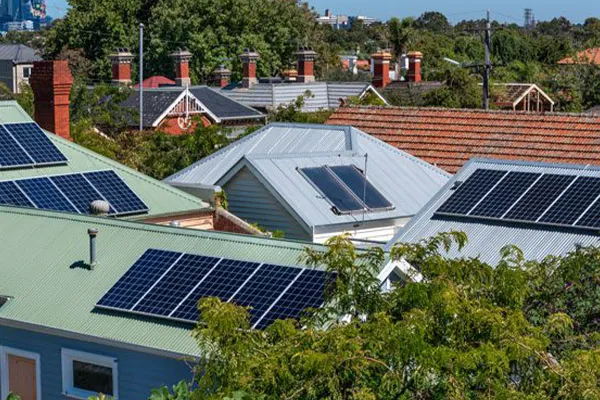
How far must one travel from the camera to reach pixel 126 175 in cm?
2530

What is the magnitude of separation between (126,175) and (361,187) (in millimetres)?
4560

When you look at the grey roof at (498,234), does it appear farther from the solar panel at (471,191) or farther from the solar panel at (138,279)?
the solar panel at (138,279)

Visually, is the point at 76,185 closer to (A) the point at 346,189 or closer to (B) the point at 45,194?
(B) the point at 45,194

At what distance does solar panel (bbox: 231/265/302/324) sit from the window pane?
7.08 ft

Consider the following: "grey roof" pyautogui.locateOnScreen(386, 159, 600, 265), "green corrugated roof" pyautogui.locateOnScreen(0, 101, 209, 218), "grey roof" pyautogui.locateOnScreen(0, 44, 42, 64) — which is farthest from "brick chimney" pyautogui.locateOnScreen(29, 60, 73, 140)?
"grey roof" pyautogui.locateOnScreen(0, 44, 42, 64)

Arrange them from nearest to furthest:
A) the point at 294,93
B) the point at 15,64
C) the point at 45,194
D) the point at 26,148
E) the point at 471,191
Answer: the point at 471,191, the point at 45,194, the point at 26,148, the point at 294,93, the point at 15,64

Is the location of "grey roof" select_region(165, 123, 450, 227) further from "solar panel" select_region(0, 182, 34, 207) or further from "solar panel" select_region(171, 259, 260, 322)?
"solar panel" select_region(171, 259, 260, 322)

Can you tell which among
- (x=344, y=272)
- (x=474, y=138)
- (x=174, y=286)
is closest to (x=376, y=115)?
(x=474, y=138)

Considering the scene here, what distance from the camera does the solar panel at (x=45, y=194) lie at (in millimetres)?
22984

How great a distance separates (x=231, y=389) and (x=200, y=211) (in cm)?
1359

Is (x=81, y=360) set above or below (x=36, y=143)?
below

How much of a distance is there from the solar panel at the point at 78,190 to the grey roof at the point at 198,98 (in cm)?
2202

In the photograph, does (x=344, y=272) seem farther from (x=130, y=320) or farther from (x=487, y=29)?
(x=487, y=29)

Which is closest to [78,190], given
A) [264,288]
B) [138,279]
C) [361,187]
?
[361,187]
